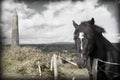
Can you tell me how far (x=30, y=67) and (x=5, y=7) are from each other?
1.28m

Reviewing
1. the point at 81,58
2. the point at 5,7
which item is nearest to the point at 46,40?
the point at 5,7

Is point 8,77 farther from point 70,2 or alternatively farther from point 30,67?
point 70,2

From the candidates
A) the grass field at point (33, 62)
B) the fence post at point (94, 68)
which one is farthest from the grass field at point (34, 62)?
the fence post at point (94, 68)

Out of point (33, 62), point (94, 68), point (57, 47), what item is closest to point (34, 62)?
point (33, 62)

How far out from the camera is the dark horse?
4.04m

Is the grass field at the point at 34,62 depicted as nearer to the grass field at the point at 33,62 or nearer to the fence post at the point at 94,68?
the grass field at the point at 33,62

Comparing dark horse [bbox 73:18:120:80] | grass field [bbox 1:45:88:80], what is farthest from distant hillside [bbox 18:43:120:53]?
dark horse [bbox 73:18:120:80]

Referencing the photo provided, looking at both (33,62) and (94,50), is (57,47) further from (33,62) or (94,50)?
(94,50)

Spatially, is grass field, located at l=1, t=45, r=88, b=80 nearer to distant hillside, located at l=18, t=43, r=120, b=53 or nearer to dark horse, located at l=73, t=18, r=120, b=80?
distant hillside, located at l=18, t=43, r=120, b=53

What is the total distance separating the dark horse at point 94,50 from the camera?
4.04 meters

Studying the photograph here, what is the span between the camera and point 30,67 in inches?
227

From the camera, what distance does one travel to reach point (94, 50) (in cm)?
414

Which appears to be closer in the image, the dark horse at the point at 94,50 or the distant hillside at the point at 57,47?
the dark horse at the point at 94,50

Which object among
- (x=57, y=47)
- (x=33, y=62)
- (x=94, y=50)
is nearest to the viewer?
(x=94, y=50)
